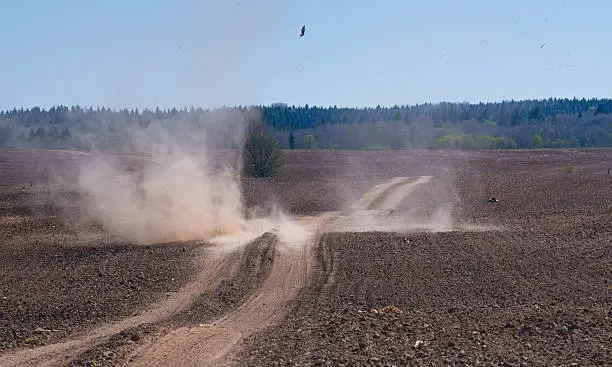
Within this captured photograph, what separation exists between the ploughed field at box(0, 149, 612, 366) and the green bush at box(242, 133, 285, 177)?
72.1 feet

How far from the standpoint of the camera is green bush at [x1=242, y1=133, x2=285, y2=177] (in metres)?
52.9

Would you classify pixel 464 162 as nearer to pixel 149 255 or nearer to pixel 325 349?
pixel 149 255

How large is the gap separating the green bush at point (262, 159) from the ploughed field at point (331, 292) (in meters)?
22.0

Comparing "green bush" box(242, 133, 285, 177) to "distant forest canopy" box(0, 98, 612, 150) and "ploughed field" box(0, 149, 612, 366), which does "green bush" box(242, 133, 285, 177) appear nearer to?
"distant forest canopy" box(0, 98, 612, 150)

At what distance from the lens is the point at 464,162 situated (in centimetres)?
7538

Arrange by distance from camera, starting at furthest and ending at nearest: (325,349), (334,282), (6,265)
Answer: (6,265) < (334,282) < (325,349)

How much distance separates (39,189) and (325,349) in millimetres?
37262

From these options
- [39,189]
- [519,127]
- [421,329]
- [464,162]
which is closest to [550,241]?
[421,329]

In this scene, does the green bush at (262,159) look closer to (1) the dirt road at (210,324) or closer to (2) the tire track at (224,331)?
(1) the dirt road at (210,324)

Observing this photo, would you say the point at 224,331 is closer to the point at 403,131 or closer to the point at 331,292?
the point at 331,292

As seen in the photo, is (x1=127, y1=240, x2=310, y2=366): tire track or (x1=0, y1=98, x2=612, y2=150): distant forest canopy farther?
(x1=0, y1=98, x2=612, y2=150): distant forest canopy

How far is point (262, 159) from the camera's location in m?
53.7

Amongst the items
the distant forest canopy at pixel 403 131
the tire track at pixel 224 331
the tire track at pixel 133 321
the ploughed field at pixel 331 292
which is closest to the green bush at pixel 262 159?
the distant forest canopy at pixel 403 131

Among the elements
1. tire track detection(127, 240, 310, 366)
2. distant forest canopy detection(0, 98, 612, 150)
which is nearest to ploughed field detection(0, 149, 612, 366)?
tire track detection(127, 240, 310, 366)
